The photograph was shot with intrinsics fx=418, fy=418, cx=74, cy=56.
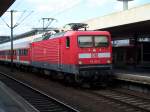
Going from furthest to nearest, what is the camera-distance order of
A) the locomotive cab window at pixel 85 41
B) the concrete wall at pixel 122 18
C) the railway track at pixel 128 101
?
the concrete wall at pixel 122 18 → the locomotive cab window at pixel 85 41 → the railway track at pixel 128 101

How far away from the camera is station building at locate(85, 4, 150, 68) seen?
28047 mm

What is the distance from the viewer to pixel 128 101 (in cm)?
1664

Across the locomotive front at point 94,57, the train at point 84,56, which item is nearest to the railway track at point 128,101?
the locomotive front at point 94,57

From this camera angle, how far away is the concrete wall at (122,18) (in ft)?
88.9

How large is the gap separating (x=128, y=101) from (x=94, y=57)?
4874 millimetres

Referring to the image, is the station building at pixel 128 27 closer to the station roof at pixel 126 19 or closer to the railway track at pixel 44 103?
the station roof at pixel 126 19

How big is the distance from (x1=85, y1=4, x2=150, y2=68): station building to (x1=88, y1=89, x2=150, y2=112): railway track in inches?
336

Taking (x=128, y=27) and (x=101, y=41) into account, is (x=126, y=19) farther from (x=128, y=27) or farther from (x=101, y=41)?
(x=101, y=41)

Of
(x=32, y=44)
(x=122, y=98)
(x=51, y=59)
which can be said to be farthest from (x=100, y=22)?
(x=122, y=98)

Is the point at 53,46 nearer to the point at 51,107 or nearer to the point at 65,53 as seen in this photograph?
the point at 65,53

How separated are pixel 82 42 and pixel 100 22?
14.3m

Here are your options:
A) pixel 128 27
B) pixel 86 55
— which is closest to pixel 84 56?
pixel 86 55

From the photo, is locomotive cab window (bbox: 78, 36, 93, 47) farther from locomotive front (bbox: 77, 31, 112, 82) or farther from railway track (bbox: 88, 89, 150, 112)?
railway track (bbox: 88, 89, 150, 112)

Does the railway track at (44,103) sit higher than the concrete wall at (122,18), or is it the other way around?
the concrete wall at (122,18)
